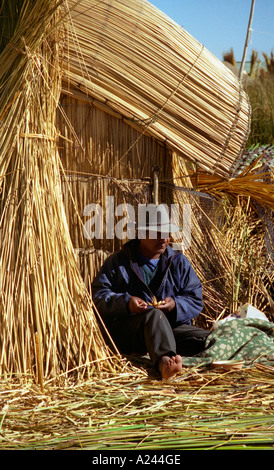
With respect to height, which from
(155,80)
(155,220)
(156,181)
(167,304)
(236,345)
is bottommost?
(236,345)

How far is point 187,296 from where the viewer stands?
3486mm

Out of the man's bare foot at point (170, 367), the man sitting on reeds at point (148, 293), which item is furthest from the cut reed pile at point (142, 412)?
the man sitting on reeds at point (148, 293)

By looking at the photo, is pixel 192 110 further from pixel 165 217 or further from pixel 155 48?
pixel 165 217

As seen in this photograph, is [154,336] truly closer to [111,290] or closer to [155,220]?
[111,290]

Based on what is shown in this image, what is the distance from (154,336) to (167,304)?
0.82ft

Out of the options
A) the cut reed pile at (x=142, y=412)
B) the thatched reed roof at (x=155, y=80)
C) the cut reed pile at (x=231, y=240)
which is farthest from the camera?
the cut reed pile at (x=231, y=240)

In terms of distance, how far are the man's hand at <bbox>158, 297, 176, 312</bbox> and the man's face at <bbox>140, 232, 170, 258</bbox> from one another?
28 cm

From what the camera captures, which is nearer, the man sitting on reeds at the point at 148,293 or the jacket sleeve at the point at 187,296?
the man sitting on reeds at the point at 148,293

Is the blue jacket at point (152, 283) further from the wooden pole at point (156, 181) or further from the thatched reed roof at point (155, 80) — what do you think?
the thatched reed roof at point (155, 80)

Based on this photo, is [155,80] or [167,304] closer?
[167,304]

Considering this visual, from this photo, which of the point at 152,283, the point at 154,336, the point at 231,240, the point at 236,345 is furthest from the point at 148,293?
the point at 231,240

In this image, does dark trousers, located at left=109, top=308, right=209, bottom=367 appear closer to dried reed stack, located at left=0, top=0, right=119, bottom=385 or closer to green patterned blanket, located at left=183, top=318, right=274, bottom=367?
green patterned blanket, located at left=183, top=318, right=274, bottom=367

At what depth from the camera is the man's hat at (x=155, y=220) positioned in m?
3.46
